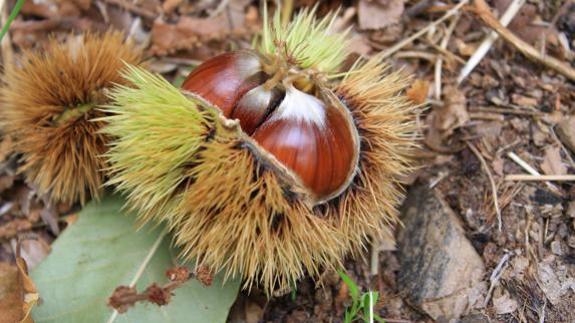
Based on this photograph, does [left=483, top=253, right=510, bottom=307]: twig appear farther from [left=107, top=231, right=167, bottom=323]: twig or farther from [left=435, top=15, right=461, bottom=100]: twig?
[left=107, top=231, right=167, bottom=323]: twig

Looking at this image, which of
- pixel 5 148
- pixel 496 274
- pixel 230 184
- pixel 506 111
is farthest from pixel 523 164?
pixel 5 148

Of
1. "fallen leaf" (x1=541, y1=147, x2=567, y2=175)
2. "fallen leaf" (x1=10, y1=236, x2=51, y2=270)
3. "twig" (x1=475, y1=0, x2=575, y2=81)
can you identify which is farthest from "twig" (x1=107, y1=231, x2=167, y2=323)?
"twig" (x1=475, y1=0, x2=575, y2=81)

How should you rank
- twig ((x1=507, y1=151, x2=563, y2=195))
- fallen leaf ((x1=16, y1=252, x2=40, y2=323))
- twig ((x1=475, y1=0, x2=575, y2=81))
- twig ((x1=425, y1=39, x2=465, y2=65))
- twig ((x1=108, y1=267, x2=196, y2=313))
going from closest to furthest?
twig ((x1=108, y1=267, x2=196, y2=313))
fallen leaf ((x1=16, y1=252, x2=40, y2=323))
twig ((x1=507, y1=151, x2=563, y2=195))
twig ((x1=475, y1=0, x2=575, y2=81))
twig ((x1=425, y1=39, x2=465, y2=65))

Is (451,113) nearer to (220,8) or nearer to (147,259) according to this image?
(220,8)

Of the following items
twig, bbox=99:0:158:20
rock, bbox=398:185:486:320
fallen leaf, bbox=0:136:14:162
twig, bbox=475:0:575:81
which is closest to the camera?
rock, bbox=398:185:486:320

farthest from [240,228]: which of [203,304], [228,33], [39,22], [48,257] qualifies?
[39,22]

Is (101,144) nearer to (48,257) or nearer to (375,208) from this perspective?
(48,257)

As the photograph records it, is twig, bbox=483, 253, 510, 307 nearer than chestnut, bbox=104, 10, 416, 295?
No
